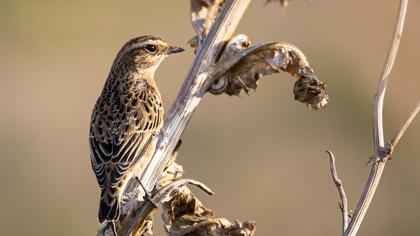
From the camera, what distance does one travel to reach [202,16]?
20.9 ft

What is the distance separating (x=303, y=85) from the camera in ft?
19.6

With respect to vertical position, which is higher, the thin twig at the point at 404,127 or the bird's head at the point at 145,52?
the thin twig at the point at 404,127

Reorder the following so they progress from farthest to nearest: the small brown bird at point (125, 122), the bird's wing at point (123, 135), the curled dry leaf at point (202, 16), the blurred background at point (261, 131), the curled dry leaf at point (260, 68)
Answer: the blurred background at point (261, 131)
the bird's wing at point (123, 135)
the small brown bird at point (125, 122)
the curled dry leaf at point (202, 16)
the curled dry leaf at point (260, 68)

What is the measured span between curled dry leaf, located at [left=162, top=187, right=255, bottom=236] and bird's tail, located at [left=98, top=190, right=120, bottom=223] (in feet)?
1.06

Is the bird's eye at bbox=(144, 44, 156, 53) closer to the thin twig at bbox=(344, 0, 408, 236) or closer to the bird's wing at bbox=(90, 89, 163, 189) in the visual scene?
the bird's wing at bbox=(90, 89, 163, 189)

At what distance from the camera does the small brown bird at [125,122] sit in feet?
22.5

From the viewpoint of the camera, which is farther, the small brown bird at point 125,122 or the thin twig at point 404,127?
the small brown bird at point 125,122

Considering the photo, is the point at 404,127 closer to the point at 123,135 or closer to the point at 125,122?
the point at 123,135

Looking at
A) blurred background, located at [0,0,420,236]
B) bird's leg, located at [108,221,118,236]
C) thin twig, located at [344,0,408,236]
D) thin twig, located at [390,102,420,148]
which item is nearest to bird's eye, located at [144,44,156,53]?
bird's leg, located at [108,221,118,236]

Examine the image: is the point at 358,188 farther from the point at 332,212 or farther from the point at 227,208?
the point at 227,208

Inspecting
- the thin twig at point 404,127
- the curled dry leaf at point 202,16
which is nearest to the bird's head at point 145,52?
the curled dry leaf at point 202,16

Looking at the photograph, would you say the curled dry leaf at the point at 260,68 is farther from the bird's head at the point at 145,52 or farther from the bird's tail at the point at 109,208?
the bird's head at the point at 145,52

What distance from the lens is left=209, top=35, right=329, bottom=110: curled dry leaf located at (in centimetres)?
592

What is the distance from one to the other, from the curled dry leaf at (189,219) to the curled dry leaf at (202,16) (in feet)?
3.34
